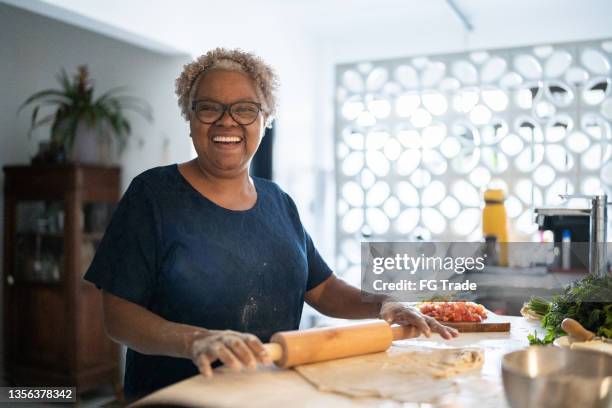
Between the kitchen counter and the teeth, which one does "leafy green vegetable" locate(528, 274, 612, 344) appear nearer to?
the kitchen counter

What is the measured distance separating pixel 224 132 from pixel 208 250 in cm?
32

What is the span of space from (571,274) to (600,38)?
1.98 metres

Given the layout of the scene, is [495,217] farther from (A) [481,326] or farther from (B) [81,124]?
(B) [81,124]

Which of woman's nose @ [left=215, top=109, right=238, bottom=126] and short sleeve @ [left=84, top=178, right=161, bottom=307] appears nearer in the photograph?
short sleeve @ [left=84, top=178, right=161, bottom=307]

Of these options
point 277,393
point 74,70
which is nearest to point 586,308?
point 277,393

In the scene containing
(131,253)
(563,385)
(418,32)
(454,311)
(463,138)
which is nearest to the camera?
(563,385)

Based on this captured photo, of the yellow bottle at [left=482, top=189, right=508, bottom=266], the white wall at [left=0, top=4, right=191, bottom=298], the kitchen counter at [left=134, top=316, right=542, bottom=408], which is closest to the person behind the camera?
the kitchen counter at [left=134, top=316, right=542, bottom=408]

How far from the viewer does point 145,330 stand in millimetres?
1331

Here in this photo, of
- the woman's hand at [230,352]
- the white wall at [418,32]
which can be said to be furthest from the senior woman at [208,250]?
the white wall at [418,32]

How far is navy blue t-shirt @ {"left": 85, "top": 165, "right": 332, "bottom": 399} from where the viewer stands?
1.45 m

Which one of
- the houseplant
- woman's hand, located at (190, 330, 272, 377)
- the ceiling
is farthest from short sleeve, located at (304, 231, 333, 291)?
the houseplant

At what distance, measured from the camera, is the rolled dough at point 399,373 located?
3.58ft

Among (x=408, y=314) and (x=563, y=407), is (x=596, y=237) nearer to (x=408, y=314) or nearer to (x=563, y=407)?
(x=408, y=314)

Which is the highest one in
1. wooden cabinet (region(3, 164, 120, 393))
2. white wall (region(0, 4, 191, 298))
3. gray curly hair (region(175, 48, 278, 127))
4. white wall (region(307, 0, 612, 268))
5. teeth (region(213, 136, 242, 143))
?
white wall (region(307, 0, 612, 268))
